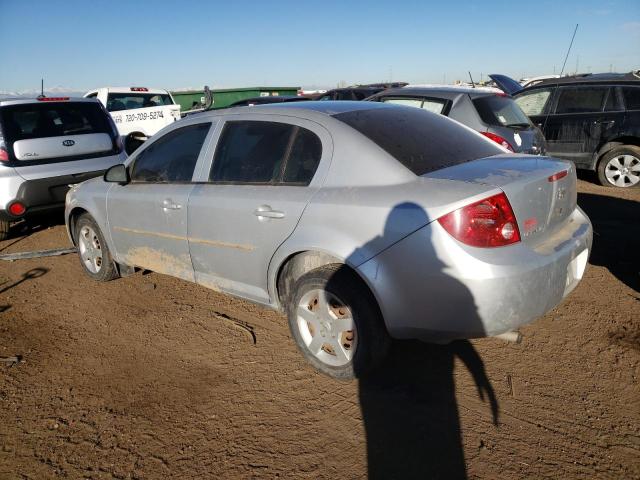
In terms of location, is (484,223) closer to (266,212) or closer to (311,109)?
(266,212)

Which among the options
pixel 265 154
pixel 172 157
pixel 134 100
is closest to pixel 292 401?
pixel 265 154

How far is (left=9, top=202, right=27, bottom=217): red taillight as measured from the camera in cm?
529

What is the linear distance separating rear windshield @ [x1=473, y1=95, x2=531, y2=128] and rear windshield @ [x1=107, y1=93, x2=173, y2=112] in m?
9.08

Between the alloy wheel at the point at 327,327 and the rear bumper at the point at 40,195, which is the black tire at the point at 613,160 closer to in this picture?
the alloy wheel at the point at 327,327

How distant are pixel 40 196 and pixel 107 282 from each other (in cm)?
164

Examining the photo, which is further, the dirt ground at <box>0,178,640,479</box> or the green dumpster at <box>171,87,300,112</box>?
the green dumpster at <box>171,87,300,112</box>

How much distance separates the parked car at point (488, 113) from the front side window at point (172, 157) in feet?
11.4

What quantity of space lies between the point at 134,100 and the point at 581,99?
10.1 meters

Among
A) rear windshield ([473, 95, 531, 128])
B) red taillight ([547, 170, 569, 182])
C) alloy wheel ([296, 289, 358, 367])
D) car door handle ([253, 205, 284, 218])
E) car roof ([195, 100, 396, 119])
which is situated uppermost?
rear windshield ([473, 95, 531, 128])

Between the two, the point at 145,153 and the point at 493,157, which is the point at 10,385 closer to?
the point at 145,153

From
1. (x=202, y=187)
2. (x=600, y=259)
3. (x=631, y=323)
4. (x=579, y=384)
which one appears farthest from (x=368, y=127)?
(x=600, y=259)

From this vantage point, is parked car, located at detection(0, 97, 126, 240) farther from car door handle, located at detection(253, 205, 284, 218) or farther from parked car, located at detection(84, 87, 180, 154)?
parked car, located at detection(84, 87, 180, 154)

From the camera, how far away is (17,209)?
5.32 metres

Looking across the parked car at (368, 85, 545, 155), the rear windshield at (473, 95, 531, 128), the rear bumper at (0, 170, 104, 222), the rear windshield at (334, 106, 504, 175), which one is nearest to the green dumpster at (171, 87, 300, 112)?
the parked car at (368, 85, 545, 155)
